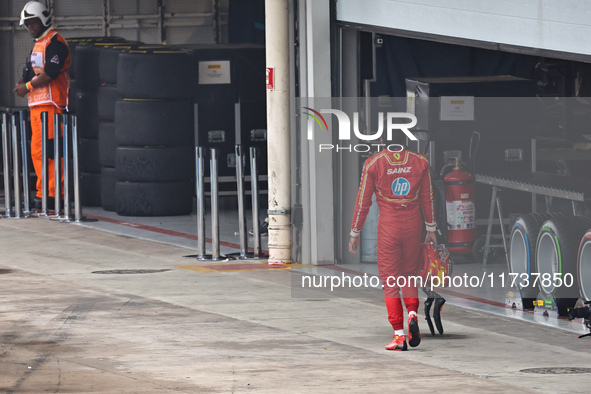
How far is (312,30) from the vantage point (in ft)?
41.3

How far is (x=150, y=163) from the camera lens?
53.9 ft

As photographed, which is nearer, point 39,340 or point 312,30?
point 39,340

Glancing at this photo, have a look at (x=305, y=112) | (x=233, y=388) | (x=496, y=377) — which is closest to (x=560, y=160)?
(x=305, y=112)

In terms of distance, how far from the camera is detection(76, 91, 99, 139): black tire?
17.7 m

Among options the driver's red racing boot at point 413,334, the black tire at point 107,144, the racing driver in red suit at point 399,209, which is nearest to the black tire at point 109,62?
the black tire at point 107,144

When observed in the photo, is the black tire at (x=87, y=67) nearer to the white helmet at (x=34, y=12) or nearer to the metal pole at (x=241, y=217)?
the white helmet at (x=34, y=12)

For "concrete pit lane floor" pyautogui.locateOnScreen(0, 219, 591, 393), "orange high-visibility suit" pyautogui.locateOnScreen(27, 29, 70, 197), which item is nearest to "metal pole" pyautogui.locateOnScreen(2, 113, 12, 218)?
"orange high-visibility suit" pyautogui.locateOnScreen(27, 29, 70, 197)

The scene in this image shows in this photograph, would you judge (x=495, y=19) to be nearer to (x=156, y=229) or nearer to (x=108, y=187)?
(x=156, y=229)

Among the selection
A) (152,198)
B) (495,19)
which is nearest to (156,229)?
(152,198)

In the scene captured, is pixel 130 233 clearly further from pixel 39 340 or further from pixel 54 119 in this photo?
pixel 39 340

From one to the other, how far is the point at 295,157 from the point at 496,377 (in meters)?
5.78

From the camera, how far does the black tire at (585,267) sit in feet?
30.8

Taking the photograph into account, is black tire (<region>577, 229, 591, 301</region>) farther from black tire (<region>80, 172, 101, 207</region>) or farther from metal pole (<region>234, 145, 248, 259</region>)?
black tire (<region>80, 172, 101, 207</region>)

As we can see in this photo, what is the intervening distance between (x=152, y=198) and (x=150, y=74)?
1704 millimetres
